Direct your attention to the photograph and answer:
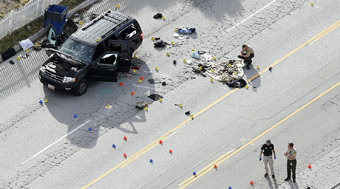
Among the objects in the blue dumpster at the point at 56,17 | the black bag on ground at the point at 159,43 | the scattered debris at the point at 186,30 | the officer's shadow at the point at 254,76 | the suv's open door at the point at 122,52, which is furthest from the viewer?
the scattered debris at the point at 186,30

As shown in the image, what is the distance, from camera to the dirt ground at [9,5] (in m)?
34.1

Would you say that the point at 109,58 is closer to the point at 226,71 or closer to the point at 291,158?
the point at 226,71

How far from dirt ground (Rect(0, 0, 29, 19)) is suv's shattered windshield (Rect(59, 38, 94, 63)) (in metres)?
5.13

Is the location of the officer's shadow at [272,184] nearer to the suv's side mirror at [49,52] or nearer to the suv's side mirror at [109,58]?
the suv's side mirror at [109,58]

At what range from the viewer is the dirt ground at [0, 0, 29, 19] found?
34.1 m

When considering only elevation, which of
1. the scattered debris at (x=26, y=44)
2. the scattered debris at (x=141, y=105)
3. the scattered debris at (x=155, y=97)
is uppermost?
the scattered debris at (x=26, y=44)

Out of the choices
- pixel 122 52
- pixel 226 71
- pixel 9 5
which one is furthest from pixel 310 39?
pixel 9 5

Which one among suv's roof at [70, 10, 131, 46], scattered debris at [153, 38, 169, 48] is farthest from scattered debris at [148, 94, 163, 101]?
scattered debris at [153, 38, 169, 48]

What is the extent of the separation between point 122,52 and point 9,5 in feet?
23.2

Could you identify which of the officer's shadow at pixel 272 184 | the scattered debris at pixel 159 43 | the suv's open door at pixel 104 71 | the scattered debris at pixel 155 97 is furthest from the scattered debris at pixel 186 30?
the officer's shadow at pixel 272 184

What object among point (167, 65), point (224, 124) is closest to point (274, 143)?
point (224, 124)

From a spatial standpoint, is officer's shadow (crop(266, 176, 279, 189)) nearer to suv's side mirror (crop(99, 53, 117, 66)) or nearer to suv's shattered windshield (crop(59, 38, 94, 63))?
suv's side mirror (crop(99, 53, 117, 66))

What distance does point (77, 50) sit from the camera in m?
29.8

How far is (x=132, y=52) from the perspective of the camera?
31109 millimetres
